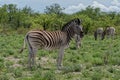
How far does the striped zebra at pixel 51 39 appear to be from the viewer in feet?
35.7

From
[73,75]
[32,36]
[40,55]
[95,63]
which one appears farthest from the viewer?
[40,55]

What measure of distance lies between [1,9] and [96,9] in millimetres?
29700

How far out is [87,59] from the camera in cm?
1326

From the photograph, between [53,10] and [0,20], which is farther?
[53,10]

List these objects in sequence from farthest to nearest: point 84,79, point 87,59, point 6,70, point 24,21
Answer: point 24,21
point 87,59
point 6,70
point 84,79

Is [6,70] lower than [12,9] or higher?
lower

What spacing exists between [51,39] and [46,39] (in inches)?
7.8

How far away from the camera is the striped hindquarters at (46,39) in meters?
10.9

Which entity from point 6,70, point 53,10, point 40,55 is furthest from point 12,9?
point 6,70

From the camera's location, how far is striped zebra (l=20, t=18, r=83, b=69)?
1088cm

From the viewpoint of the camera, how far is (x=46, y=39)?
36.3 ft

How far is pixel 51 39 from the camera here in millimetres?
11148

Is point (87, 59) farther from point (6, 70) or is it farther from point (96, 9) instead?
point (96, 9)

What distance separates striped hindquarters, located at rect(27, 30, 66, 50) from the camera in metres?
10.9
